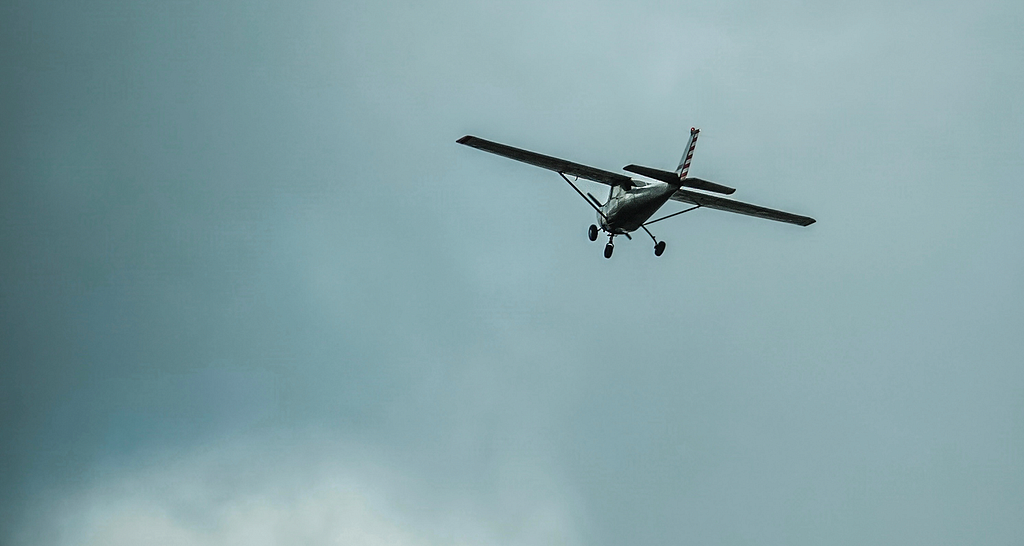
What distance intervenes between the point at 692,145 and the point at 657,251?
800 centimetres

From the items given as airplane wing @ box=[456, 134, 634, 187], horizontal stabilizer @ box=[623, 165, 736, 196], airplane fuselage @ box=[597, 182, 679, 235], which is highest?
airplane wing @ box=[456, 134, 634, 187]

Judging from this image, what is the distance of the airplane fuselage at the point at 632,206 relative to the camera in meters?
39.6

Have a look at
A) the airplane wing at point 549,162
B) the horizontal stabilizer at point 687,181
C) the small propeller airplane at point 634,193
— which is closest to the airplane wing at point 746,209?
the small propeller airplane at point 634,193

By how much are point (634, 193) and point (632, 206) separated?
0.64 m

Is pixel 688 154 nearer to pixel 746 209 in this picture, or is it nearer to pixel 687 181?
pixel 687 181

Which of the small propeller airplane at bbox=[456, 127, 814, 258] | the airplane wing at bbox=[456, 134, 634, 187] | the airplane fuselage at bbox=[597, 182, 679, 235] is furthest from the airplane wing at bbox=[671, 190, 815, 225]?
the airplane wing at bbox=[456, 134, 634, 187]

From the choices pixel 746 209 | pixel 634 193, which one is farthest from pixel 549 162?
pixel 746 209

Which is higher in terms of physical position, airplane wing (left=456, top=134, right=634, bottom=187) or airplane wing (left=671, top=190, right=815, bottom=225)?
airplane wing (left=456, top=134, right=634, bottom=187)

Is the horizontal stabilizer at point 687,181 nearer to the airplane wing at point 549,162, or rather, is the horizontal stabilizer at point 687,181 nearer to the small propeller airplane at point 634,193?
the small propeller airplane at point 634,193

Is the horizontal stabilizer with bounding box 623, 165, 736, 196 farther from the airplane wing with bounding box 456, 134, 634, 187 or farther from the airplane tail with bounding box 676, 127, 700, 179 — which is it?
the airplane wing with bounding box 456, 134, 634, 187

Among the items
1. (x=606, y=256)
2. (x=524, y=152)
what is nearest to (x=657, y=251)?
(x=606, y=256)

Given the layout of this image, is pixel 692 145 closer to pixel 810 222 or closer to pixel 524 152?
pixel 524 152

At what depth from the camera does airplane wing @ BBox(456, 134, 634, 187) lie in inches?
1528

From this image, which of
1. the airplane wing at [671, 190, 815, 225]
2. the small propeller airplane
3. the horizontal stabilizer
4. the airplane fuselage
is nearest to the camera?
the horizontal stabilizer
